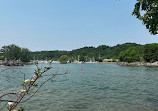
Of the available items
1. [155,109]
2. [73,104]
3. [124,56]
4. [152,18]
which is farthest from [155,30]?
[124,56]

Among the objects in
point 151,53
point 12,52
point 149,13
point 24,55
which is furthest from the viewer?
point 24,55

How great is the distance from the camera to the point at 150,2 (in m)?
9.60

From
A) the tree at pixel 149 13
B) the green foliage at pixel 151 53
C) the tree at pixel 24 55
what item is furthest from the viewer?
the tree at pixel 24 55

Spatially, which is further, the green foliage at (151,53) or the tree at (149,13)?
the green foliage at (151,53)

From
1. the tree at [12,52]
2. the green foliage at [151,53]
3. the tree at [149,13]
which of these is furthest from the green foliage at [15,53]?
the tree at [149,13]

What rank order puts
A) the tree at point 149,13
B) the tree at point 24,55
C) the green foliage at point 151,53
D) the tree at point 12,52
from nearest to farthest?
the tree at point 149,13, the green foliage at point 151,53, the tree at point 12,52, the tree at point 24,55

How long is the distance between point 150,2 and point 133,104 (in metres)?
9.23

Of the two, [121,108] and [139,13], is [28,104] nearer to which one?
[121,108]

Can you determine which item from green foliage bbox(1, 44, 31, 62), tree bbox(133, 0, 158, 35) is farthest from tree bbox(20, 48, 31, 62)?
tree bbox(133, 0, 158, 35)

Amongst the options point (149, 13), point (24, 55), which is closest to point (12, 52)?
point (24, 55)

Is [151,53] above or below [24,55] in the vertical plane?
below

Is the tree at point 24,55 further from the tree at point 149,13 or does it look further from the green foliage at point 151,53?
the tree at point 149,13

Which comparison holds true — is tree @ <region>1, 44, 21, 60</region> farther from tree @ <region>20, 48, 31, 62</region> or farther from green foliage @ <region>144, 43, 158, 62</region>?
green foliage @ <region>144, 43, 158, 62</region>

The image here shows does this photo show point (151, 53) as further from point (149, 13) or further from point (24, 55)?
point (24, 55)
